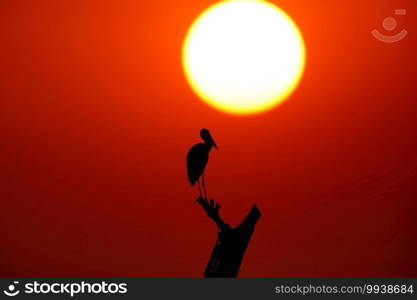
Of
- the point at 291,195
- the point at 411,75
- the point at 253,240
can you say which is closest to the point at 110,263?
the point at 253,240

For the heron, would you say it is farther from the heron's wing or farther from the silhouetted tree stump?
the silhouetted tree stump

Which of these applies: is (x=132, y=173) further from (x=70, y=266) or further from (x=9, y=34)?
(x=9, y=34)

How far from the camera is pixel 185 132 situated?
408 cm

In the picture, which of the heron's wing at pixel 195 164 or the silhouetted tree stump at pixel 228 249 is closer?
the silhouetted tree stump at pixel 228 249

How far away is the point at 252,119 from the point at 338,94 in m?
0.74

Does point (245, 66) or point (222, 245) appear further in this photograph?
point (245, 66)

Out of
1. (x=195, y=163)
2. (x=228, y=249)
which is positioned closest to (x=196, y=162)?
(x=195, y=163)

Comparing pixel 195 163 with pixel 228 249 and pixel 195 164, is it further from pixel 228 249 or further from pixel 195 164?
pixel 228 249

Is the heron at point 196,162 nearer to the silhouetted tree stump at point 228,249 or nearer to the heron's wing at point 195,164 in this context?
the heron's wing at point 195,164

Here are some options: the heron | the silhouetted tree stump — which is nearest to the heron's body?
the heron

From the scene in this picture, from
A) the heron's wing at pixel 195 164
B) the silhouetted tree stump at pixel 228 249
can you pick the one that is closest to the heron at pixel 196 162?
the heron's wing at pixel 195 164

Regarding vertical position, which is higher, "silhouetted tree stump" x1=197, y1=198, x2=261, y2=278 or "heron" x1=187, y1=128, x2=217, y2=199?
"heron" x1=187, y1=128, x2=217, y2=199

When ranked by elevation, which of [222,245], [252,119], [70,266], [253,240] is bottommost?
[222,245]

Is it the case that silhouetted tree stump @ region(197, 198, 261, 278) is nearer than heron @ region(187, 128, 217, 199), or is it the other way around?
silhouetted tree stump @ region(197, 198, 261, 278)
